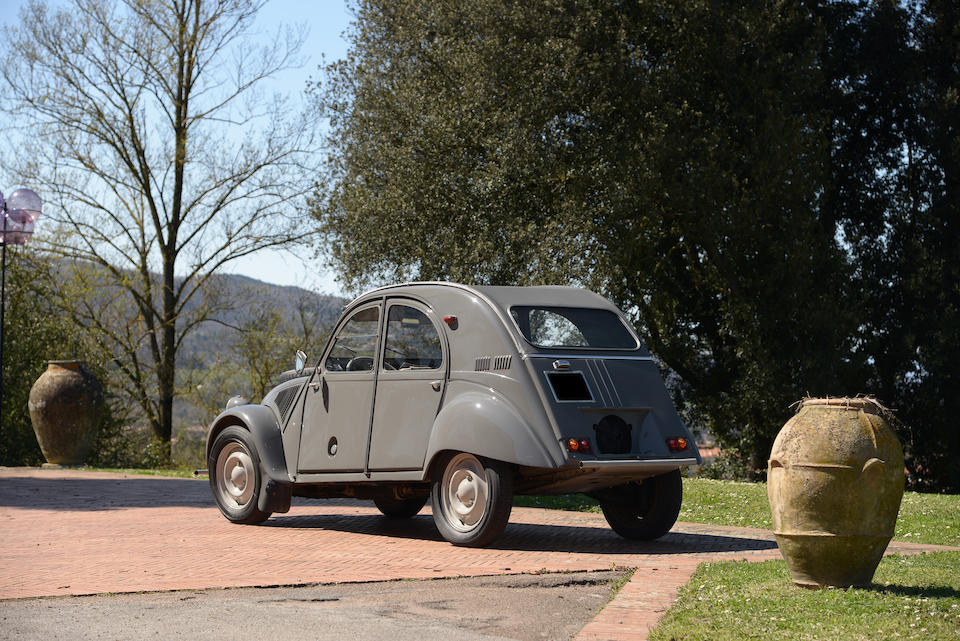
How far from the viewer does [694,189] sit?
2098 centimetres

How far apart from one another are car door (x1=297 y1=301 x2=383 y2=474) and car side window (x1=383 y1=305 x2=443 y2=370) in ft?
0.52

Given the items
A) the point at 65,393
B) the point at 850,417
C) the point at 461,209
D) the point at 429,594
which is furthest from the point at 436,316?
the point at 65,393

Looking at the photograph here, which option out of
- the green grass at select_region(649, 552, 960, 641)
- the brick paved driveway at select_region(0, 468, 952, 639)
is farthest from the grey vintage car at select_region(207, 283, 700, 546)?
the green grass at select_region(649, 552, 960, 641)

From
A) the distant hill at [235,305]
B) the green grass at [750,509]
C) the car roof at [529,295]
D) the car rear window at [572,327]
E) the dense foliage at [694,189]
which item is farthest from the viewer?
the distant hill at [235,305]

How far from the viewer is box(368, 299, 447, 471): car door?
9.49 m

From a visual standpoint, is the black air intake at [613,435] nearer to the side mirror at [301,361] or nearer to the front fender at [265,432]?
the side mirror at [301,361]

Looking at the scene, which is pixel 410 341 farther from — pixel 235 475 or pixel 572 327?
pixel 235 475

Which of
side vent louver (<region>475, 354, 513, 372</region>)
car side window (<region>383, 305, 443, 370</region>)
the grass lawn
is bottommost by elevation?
the grass lawn

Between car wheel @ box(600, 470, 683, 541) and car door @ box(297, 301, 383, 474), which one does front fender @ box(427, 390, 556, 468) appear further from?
car wheel @ box(600, 470, 683, 541)

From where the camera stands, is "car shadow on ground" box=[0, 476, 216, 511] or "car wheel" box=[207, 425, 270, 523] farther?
"car shadow on ground" box=[0, 476, 216, 511]

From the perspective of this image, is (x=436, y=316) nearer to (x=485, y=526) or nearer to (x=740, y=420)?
(x=485, y=526)

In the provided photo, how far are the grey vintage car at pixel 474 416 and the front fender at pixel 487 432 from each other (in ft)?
0.04

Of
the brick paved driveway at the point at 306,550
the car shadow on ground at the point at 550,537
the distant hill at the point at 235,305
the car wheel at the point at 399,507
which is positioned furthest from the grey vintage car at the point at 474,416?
the distant hill at the point at 235,305

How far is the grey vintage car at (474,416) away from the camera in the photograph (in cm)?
880
